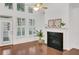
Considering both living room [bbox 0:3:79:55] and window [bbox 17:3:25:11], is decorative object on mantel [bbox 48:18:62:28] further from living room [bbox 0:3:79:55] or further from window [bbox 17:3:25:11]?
window [bbox 17:3:25:11]

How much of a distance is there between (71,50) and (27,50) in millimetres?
768

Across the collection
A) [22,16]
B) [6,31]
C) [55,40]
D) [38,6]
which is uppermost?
[38,6]

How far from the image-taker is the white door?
1.83m

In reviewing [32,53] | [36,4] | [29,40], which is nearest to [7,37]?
[29,40]

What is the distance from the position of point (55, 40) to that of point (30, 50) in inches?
19.1

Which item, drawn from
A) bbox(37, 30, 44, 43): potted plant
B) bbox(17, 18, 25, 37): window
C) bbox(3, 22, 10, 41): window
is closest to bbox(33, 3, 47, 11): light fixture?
bbox(17, 18, 25, 37): window

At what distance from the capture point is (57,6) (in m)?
1.89

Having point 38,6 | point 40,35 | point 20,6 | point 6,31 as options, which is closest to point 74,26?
point 40,35

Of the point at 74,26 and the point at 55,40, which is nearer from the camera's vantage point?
the point at 74,26

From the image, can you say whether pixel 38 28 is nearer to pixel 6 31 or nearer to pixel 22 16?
pixel 22 16

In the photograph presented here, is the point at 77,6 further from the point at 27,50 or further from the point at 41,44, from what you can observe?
the point at 27,50

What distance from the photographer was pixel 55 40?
1951 mm

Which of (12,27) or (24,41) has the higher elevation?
(12,27)
